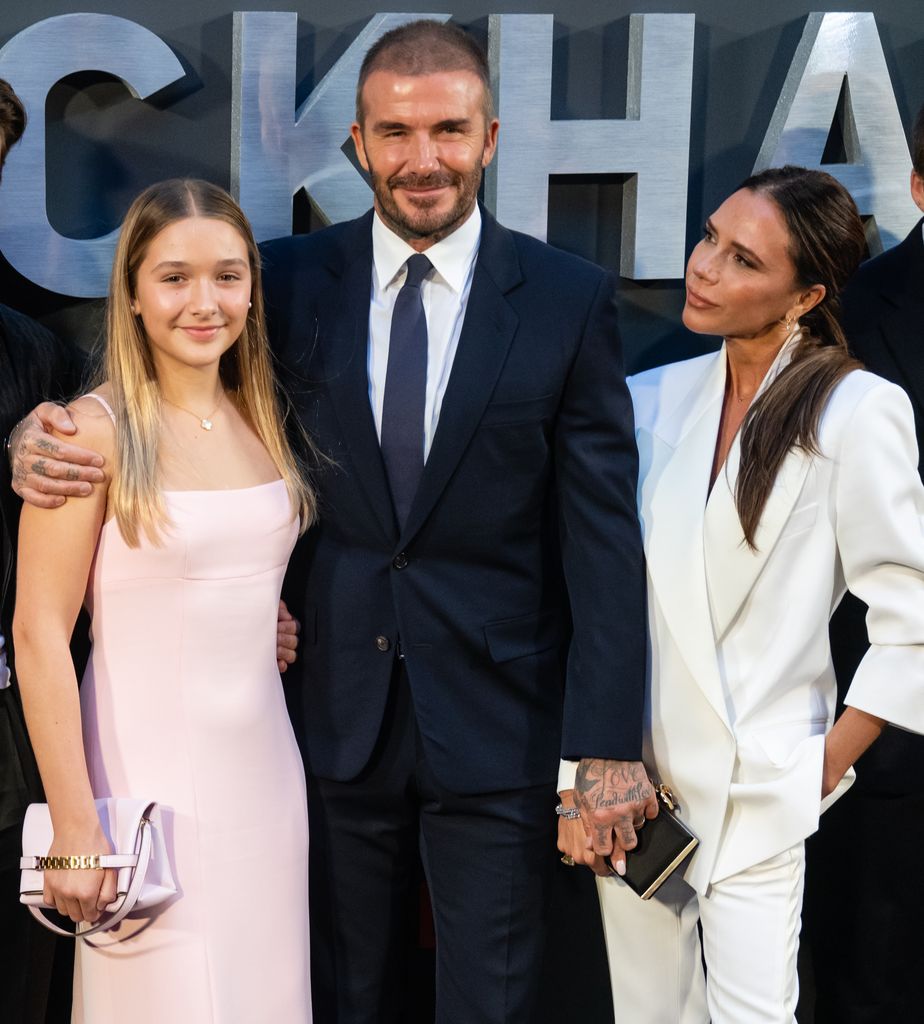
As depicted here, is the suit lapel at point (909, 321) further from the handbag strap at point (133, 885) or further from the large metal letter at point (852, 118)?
the handbag strap at point (133, 885)

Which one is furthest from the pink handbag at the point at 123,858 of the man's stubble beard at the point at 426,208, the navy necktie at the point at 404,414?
the man's stubble beard at the point at 426,208

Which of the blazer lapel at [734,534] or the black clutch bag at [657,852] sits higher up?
the blazer lapel at [734,534]

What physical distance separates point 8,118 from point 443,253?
83 centimetres

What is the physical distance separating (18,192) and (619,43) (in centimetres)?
134

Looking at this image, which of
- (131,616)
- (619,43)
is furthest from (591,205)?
(131,616)

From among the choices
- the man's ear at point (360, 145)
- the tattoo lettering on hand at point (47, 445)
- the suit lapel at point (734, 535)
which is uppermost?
the man's ear at point (360, 145)

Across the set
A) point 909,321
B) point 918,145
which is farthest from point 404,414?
point 918,145

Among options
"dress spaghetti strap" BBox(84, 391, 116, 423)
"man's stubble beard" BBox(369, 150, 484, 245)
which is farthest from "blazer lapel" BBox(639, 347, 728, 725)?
"dress spaghetti strap" BBox(84, 391, 116, 423)

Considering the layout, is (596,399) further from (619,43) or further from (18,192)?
(18,192)

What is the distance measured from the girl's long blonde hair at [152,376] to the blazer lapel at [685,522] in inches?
25.2

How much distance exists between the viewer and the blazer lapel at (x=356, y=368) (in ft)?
7.79

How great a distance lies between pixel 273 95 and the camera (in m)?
2.86

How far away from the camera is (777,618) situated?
2.41 m

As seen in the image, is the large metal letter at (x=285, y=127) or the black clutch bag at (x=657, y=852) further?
the large metal letter at (x=285, y=127)
